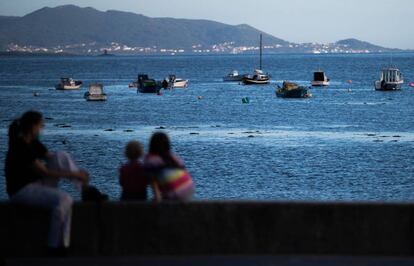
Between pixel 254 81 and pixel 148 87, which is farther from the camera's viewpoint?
pixel 254 81

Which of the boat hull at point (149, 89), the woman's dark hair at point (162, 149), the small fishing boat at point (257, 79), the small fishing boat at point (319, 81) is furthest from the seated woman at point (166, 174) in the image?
the small fishing boat at point (257, 79)

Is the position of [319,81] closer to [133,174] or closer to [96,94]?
[96,94]

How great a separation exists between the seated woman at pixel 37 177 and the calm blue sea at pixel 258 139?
24372 mm

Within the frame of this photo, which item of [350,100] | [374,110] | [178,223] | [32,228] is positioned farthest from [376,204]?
[350,100]

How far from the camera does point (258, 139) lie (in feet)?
194

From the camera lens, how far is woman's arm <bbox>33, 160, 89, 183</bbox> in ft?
33.7

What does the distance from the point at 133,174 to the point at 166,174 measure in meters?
0.66

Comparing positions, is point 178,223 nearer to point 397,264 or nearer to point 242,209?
point 242,209

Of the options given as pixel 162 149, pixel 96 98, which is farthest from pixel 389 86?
pixel 162 149

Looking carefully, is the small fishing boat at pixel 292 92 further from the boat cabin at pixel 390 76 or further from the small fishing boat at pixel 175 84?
the small fishing boat at pixel 175 84

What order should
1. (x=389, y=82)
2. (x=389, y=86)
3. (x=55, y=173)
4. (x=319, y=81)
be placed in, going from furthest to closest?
(x=319, y=81)
(x=389, y=82)
(x=389, y=86)
(x=55, y=173)

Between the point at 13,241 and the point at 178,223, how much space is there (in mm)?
1771

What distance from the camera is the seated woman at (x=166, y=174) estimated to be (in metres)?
10.5

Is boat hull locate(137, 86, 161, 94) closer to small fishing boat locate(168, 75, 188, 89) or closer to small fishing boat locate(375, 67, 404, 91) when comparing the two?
small fishing boat locate(168, 75, 188, 89)
